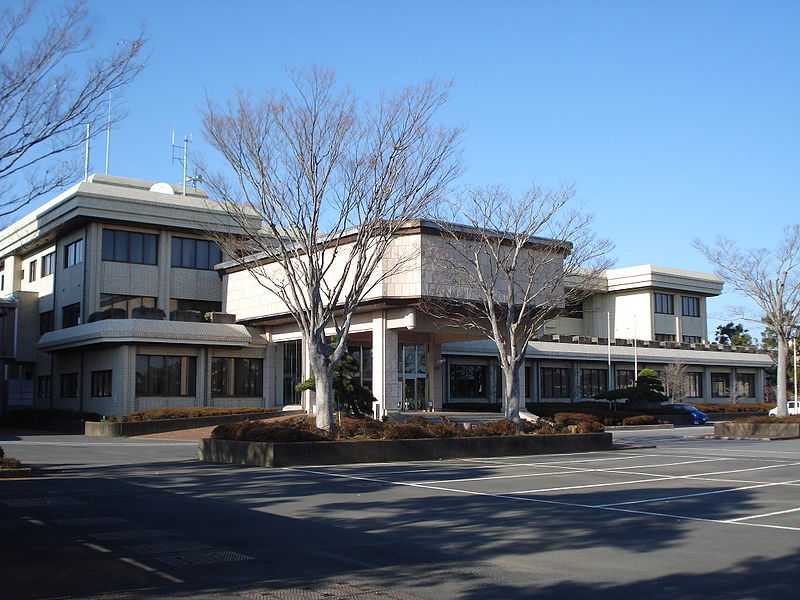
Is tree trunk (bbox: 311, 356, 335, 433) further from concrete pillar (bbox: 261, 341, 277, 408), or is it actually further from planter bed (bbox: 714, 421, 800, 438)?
concrete pillar (bbox: 261, 341, 277, 408)

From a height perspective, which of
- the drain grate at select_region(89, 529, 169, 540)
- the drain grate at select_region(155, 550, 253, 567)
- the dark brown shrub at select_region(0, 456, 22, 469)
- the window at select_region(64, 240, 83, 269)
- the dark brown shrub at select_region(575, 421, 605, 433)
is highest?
the window at select_region(64, 240, 83, 269)

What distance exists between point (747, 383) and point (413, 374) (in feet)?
143

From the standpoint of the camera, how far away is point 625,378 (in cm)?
6638

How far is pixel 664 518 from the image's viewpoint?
41.7 feet

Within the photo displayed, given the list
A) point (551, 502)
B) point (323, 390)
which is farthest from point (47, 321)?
point (551, 502)

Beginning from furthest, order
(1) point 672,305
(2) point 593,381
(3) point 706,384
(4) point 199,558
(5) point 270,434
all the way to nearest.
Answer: (1) point 672,305 → (3) point 706,384 → (2) point 593,381 → (5) point 270,434 → (4) point 199,558

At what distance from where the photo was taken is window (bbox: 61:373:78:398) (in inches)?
1889

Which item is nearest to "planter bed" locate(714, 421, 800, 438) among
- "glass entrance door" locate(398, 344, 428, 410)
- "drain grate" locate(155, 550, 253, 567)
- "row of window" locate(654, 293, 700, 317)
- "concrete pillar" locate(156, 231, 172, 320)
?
"glass entrance door" locate(398, 344, 428, 410)

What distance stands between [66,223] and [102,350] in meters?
7.63

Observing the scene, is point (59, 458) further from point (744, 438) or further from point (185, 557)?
point (744, 438)

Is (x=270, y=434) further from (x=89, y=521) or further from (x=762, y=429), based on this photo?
(x=762, y=429)

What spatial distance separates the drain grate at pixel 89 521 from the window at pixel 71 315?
3780cm

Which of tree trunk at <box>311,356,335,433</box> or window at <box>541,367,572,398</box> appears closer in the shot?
tree trunk at <box>311,356,335,433</box>

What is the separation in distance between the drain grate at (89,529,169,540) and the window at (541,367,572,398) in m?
52.3
